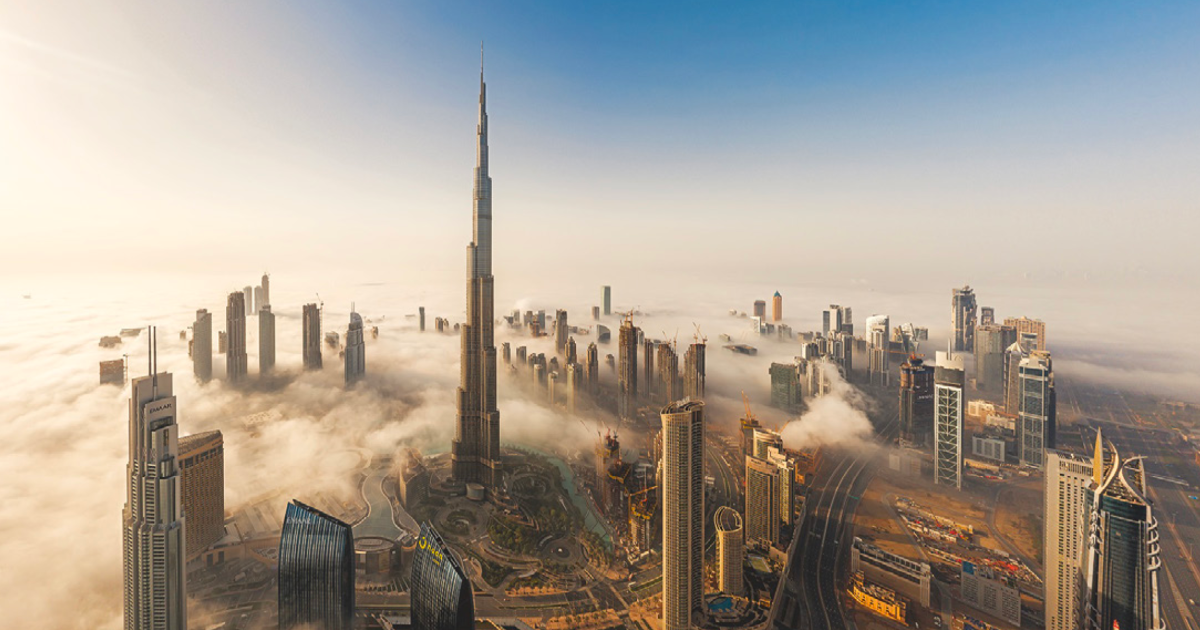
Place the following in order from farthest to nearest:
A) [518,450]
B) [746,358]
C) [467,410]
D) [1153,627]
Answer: [746,358] → [518,450] → [467,410] → [1153,627]

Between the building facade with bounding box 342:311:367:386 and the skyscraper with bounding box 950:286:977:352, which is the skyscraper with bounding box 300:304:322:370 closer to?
the building facade with bounding box 342:311:367:386

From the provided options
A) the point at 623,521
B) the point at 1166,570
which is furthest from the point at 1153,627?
the point at 623,521

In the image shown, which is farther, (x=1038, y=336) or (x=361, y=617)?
(x=1038, y=336)

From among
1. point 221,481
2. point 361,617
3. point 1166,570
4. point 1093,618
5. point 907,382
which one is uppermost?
point 907,382

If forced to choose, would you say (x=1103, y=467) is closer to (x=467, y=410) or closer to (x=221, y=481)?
(x=467, y=410)

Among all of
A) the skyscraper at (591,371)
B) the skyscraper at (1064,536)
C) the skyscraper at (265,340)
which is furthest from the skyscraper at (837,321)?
the skyscraper at (265,340)

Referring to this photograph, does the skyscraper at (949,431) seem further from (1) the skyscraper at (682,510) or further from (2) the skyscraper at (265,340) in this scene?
(2) the skyscraper at (265,340)

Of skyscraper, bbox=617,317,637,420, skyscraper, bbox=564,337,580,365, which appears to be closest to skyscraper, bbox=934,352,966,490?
skyscraper, bbox=617,317,637,420
